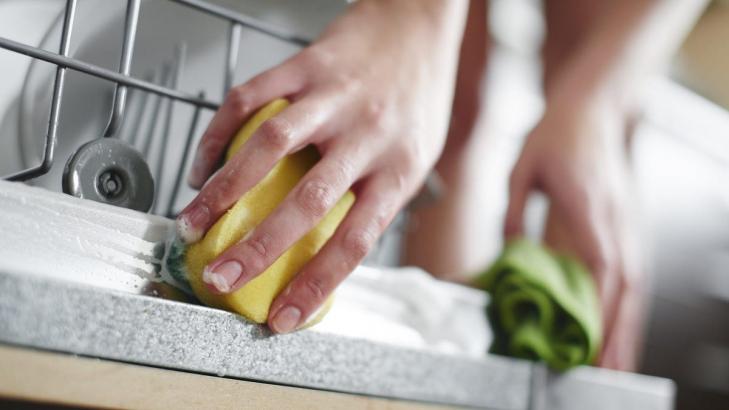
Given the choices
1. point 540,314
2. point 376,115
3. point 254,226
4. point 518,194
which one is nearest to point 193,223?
point 254,226

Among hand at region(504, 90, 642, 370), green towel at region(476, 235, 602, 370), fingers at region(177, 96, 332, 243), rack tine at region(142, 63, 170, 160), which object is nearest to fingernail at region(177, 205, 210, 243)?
fingers at region(177, 96, 332, 243)

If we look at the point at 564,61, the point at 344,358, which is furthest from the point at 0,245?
the point at 564,61

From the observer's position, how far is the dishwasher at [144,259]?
1.06 ft

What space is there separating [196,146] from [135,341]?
151 mm

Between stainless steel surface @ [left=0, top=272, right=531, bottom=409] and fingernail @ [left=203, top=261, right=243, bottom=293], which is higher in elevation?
fingernail @ [left=203, top=261, right=243, bottom=293]

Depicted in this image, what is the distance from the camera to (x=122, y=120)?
42 cm

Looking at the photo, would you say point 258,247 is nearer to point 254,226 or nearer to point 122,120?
point 254,226

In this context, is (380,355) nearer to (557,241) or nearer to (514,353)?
(514,353)

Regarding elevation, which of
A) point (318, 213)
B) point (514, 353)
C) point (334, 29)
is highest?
point (334, 29)

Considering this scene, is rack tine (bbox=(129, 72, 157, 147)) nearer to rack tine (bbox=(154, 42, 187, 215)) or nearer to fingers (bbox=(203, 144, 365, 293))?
rack tine (bbox=(154, 42, 187, 215))

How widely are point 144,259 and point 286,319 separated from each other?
0.28 ft

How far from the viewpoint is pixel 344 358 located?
0.45 m

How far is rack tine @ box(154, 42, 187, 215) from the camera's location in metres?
0.46

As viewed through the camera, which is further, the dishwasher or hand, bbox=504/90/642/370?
hand, bbox=504/90/642/370
